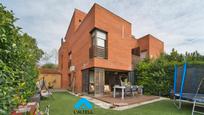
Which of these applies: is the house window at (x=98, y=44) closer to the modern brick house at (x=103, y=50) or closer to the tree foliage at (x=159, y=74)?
the modern brick house at (x=103, y=50)

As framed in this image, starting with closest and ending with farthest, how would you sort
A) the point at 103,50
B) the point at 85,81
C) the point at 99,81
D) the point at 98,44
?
the point at 99,81 < the point at 98,44 < the point at 103,50 < the point at 85,81

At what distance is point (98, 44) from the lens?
11961mm

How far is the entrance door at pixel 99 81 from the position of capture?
1126 cm

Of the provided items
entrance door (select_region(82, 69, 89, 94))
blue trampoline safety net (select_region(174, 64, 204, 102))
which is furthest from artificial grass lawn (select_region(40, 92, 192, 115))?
entrance door (select_region(82, 69, 89, 94))

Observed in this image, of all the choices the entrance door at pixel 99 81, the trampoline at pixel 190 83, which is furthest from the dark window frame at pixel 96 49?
the trampoline at pixel 190 83

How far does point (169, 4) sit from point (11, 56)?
10.6 metres

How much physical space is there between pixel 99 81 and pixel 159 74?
5.55 m

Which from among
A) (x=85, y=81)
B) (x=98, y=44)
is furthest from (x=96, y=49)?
(x=85, y=81)

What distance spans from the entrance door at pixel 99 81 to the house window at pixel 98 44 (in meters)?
1.36

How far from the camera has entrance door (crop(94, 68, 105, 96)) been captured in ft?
36.9

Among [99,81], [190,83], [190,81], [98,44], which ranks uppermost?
[98,44]

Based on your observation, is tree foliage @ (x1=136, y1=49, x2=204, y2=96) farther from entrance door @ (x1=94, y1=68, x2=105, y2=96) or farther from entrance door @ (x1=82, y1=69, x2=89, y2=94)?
entrance door @ (x1=82, y1=69, x2=89, y2=94)

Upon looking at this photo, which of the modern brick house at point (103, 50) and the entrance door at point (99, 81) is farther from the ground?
the modern brick house at point (103, 50)

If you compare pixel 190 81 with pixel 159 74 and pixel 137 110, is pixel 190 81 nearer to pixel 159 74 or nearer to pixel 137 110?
pixel 137 110
